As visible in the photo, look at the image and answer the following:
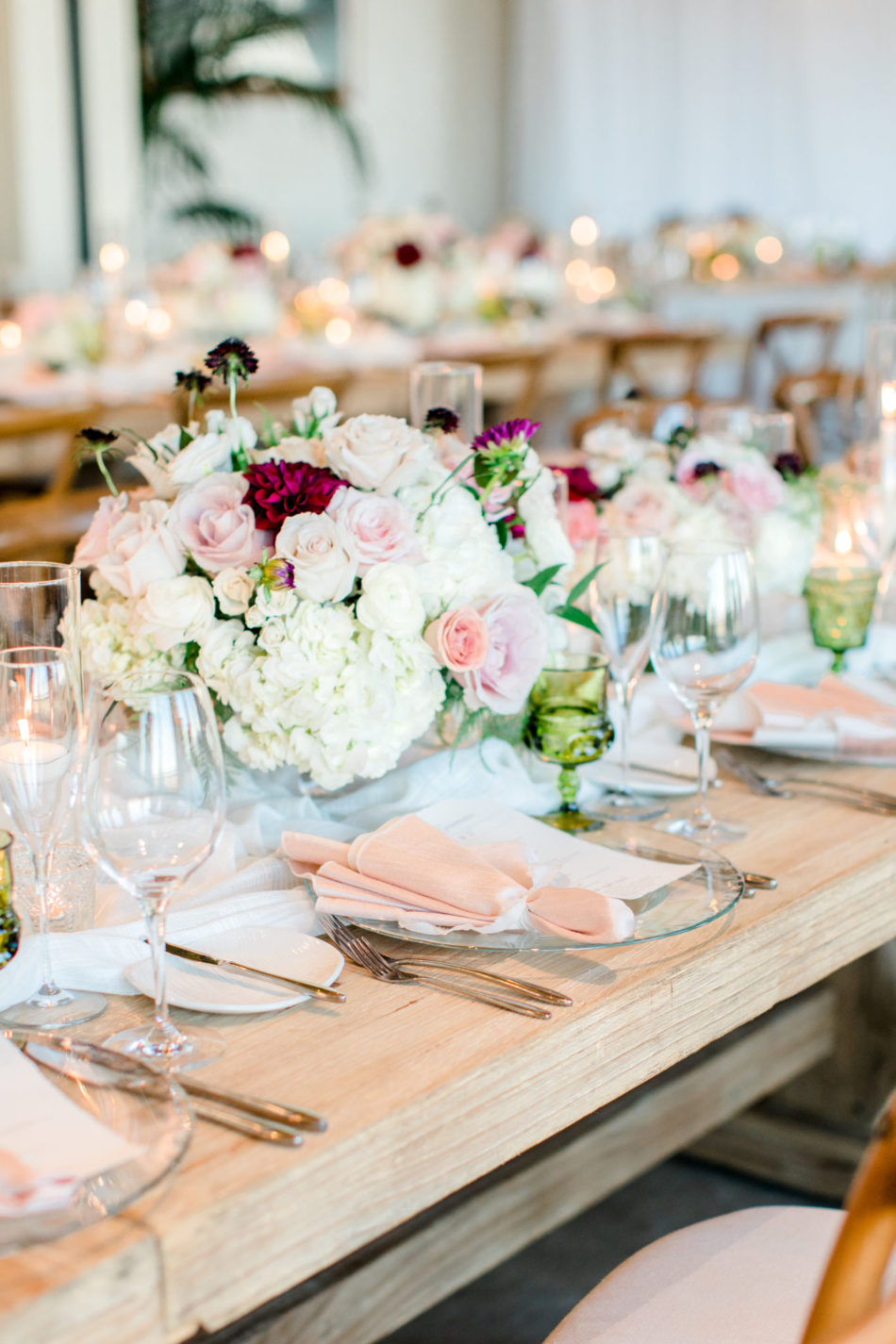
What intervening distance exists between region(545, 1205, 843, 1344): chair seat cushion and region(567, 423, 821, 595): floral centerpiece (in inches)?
33.5

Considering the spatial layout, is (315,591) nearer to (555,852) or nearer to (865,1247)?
(555,852)

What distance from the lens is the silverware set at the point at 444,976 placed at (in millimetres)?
969

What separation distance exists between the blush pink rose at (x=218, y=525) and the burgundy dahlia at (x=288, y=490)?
14 mm

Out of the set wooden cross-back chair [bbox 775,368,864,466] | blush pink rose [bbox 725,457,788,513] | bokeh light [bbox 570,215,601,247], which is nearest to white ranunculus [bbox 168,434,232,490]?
blush pink rose [bbox 725,457,788,513]

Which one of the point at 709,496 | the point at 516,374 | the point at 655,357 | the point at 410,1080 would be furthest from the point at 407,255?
the point at 410,1080

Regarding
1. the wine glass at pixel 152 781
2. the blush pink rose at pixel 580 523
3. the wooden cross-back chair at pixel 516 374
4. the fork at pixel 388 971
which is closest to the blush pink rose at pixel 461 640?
the fork at pixel 388 971

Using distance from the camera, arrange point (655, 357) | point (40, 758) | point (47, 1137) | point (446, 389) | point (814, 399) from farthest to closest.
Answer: point (655, 357), point (814, 399), point (446, 389), point (40, 758), point (47, 1137)

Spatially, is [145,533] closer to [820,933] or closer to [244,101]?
[820,933]

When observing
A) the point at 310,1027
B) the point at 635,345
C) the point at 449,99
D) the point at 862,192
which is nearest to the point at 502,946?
the point at 310,1027

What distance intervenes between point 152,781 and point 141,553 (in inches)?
15.0

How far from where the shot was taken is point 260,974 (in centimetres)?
99

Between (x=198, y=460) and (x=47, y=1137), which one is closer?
(x=47, y=1137)

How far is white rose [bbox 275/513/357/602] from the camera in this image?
3.78 ft

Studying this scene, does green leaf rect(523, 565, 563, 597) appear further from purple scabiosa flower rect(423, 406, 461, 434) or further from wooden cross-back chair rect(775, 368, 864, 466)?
wooden cross-back chair rect(775, 368, 864, 466)
